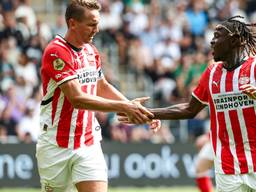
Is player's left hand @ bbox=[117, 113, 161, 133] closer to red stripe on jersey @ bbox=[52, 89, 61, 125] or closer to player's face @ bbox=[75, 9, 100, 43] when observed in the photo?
red stripe on jersey @ bbox=[52, 89, 61, 125]

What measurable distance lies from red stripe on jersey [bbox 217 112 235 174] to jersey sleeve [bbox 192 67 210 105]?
0.28 metres

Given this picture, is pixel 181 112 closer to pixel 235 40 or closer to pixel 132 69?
pixel 235 40

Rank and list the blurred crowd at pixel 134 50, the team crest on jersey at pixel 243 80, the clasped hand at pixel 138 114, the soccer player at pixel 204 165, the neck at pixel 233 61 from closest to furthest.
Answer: the team crest on jersey at pixel 243 80
the neck at pixel 233 61
the clasped hand at pixel 138 114
the soccer player at pixel 204 165
the blurred crowd at pixel 134 50

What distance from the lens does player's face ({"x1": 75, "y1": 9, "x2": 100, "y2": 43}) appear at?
26.5ft

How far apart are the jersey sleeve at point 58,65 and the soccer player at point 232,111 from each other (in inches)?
49.7

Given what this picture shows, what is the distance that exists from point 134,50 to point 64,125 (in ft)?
35.9

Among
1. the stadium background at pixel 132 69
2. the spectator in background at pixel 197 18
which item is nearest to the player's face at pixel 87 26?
the stadium background at pixel 132 69

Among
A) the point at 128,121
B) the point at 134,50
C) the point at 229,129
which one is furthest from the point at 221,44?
the point at 134,50

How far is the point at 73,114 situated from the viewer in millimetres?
8086

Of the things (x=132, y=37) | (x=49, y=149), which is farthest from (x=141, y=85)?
(x=49, y=149)

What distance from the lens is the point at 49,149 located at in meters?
8.14

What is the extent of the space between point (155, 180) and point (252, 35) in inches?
348

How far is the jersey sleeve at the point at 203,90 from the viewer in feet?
25.7

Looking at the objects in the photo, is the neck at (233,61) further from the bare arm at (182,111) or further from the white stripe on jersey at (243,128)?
the bare arm at (182,111)
